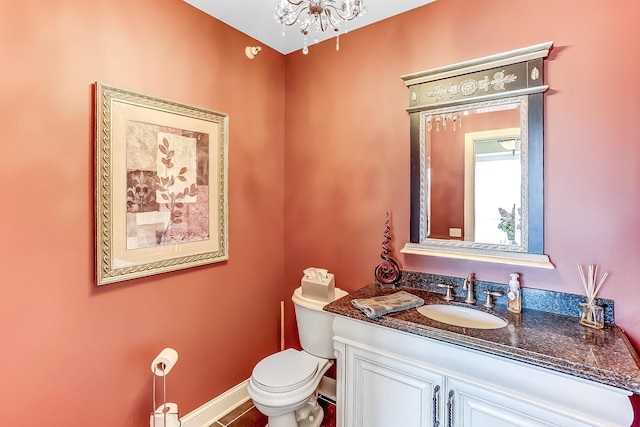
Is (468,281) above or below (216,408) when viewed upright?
above

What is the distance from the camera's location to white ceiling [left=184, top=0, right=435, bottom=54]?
5.98ft

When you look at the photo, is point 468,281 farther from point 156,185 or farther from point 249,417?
point 156,185

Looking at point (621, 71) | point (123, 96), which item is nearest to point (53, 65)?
point (123, 96)

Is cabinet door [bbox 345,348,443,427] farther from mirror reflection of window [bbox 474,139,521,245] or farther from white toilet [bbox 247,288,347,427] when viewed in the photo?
mirror reflection of window [bbox 474,139,521,245]

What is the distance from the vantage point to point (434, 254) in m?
1.79

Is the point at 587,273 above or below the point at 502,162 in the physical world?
below

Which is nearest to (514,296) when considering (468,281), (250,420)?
(468,281)

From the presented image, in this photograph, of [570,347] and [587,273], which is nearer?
→ [570,347]

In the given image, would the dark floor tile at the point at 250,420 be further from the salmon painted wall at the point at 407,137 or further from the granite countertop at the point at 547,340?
the granite countertop at the point at 547,340

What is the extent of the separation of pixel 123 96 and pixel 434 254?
187 centimetres

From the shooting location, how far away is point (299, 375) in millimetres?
1699

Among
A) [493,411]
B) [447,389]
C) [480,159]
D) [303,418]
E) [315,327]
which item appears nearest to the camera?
[493,411]

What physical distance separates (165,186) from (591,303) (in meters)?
2.19

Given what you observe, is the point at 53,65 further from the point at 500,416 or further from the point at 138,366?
the point at 500,416
